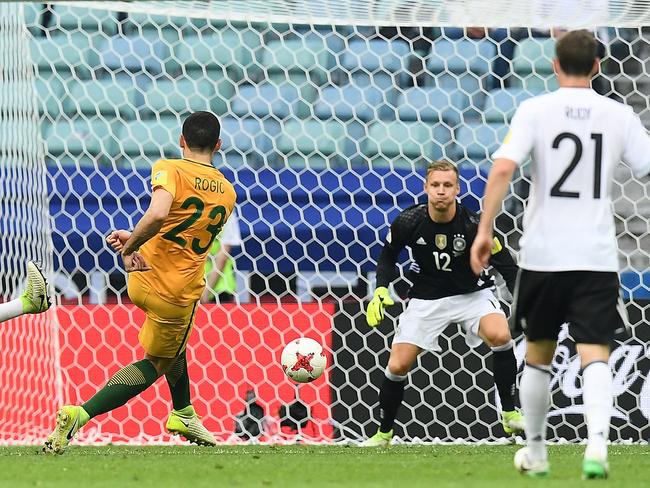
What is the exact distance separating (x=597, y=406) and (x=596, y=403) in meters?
0.01

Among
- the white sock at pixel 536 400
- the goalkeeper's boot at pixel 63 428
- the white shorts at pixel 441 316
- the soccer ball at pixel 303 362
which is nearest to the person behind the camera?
the white sock at pixel 536 400

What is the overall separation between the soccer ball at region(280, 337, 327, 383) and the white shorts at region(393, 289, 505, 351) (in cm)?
51

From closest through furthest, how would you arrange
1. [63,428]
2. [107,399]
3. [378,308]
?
[63,428] → [107,399] → [378,308]

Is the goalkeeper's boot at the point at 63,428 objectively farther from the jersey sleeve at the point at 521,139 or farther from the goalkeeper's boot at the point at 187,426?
the jersey sleeve at the point at 521,139

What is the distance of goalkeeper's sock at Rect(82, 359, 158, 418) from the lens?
Answer: 600cm

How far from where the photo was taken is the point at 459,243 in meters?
6.86

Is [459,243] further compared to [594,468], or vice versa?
[459,243]

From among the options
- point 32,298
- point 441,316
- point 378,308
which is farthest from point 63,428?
point 441,316

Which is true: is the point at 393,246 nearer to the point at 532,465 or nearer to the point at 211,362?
the point at 211,362

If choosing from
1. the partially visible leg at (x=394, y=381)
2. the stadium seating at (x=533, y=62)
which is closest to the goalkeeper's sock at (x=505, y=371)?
the partially visible leg at (x=394, y=381)

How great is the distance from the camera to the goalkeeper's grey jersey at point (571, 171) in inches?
171

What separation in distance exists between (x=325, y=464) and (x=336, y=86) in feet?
16.4

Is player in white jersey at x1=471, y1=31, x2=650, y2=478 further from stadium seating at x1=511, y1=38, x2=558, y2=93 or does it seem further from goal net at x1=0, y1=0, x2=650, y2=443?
stadium seating at x1=511, y1=38, x2=558, y2=93

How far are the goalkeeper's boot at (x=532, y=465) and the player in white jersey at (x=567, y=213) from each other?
46mm
